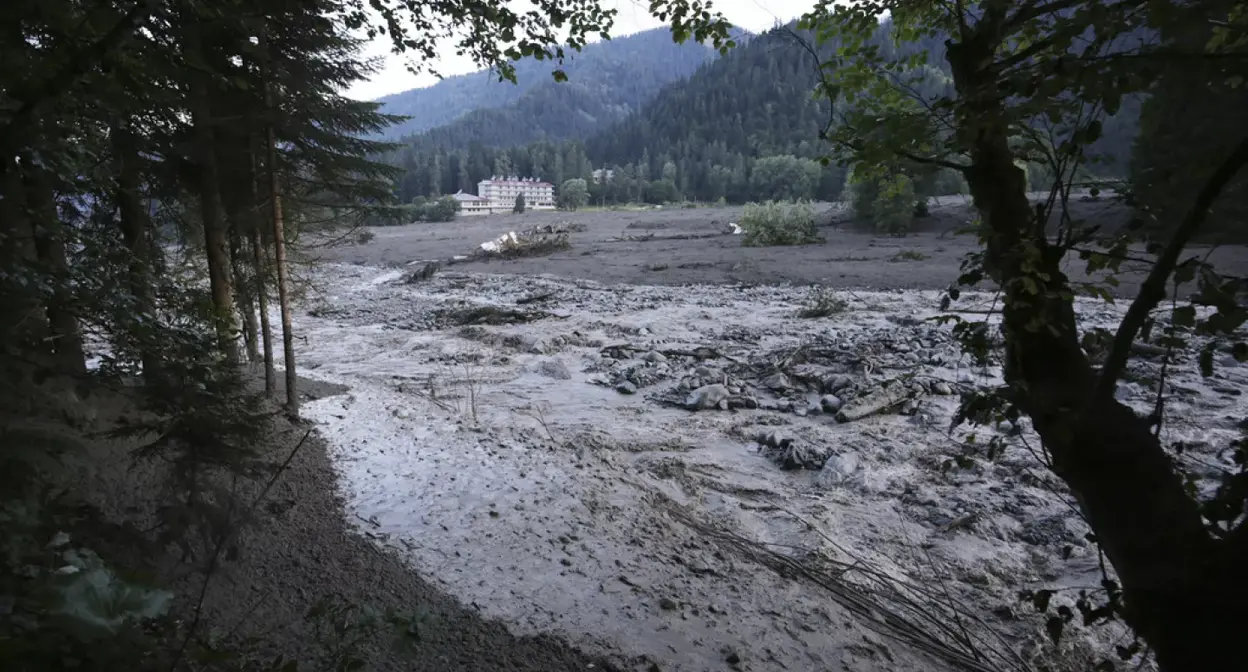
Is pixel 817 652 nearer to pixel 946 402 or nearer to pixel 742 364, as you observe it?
pixel 946 402

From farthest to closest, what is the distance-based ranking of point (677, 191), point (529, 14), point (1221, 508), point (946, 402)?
point (677, 191)
point (946, 402)
point (529, 14)
point (1221, 508)

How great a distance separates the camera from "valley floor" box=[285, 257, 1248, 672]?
430 cm

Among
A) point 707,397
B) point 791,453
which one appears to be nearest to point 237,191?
point 707,397

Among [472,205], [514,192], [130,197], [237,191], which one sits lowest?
[130,197]

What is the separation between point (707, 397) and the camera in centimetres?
940

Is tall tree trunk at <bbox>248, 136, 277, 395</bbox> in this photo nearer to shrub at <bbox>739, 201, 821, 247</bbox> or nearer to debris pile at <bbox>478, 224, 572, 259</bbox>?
debris pile at <bbox>478, 224, 572, 259</bbox>

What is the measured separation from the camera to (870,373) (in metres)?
9.95

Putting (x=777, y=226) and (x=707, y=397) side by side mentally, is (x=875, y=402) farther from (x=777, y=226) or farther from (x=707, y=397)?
(x=777, y=226)

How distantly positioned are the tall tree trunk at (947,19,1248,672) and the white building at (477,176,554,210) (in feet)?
314

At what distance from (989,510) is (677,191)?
93.0 meters

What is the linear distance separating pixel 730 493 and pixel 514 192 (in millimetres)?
100519

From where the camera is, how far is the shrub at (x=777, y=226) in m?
31.2

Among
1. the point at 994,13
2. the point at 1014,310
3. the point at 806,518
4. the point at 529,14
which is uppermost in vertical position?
the point at 529,14

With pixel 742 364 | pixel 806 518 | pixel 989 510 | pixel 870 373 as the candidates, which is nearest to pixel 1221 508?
pixel 806 518
